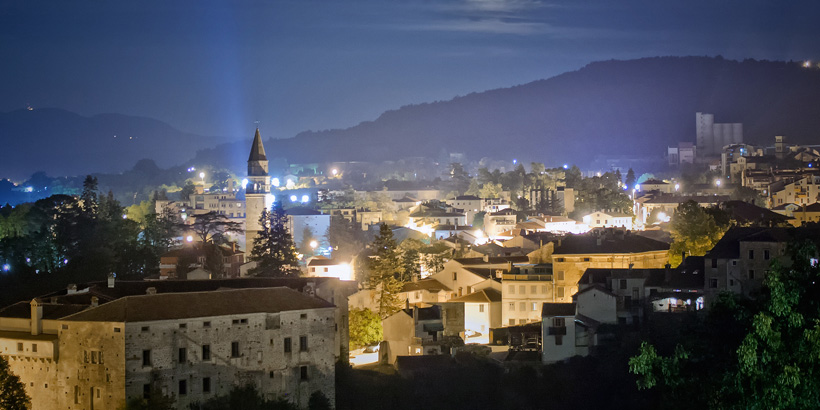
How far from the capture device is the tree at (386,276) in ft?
143

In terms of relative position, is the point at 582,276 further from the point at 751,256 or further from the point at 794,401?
the point at 794,401

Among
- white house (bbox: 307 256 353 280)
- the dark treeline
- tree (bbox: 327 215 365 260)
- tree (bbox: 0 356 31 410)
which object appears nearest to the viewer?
tree (bbox: 0 356 31 410)

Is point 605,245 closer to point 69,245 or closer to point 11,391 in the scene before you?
point 11,391

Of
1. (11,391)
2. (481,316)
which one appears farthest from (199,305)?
(481,316)

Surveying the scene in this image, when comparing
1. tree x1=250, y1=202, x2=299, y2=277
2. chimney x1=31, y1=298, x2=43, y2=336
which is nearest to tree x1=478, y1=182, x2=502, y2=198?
tree x1=250, y1=202, x2=299, y2=277

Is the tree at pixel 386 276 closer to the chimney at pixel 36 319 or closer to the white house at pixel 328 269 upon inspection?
the white house at pixel 328 269

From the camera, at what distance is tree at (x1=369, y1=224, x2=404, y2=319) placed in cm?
4353

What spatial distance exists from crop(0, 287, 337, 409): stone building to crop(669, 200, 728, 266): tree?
19132 millimetres

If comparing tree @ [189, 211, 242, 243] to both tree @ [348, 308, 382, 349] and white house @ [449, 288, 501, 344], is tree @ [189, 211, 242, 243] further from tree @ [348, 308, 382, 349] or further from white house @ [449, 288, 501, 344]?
white house @ [449, 288, 501, 344]

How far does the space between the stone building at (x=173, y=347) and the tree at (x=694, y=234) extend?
19.1m

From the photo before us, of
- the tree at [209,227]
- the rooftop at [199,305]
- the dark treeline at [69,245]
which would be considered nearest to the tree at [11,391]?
the rooftop at [199,305]

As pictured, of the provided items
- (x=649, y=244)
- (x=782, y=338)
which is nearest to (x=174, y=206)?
(x=649, y=244)

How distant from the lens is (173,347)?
28234mm

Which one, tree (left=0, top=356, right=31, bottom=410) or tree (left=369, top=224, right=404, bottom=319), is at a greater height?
tree (left=369, top=224, right=404, bottom=319)
